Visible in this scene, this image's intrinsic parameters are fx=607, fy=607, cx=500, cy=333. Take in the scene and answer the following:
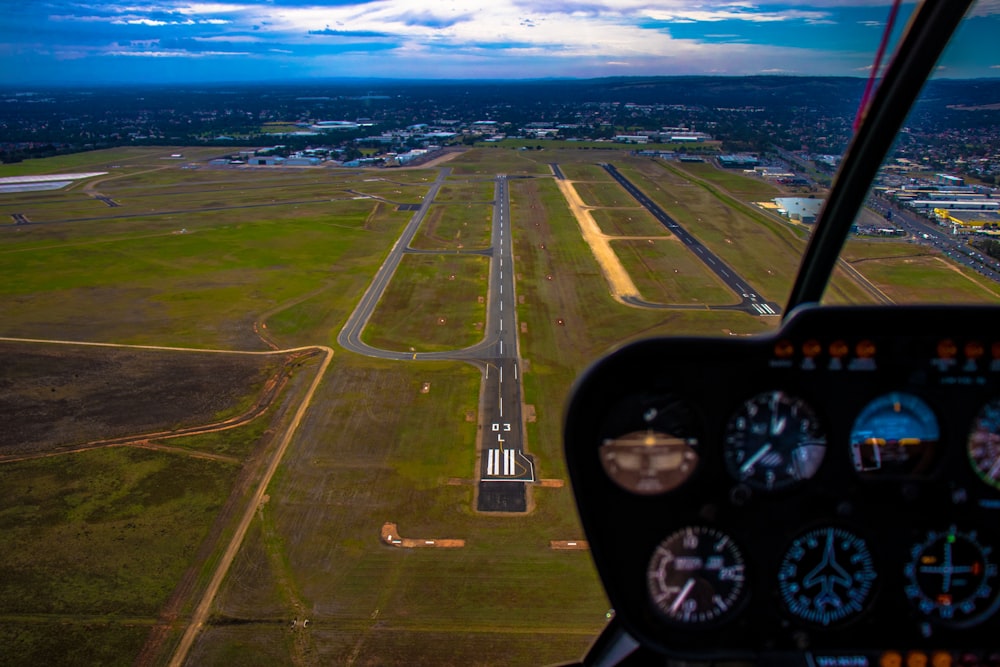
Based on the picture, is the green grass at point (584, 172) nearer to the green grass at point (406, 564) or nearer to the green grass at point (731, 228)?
the green grass at point (731, 228)

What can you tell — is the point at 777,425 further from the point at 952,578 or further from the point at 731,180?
the point at 731,180

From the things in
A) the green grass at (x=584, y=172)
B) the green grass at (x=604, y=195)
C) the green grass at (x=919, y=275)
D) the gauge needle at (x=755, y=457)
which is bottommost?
the green grass at (x=604, y=195)

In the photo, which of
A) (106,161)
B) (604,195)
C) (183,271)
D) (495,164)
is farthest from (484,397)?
(106,161)

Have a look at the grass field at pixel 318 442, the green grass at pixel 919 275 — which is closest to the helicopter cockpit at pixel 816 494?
the grass field at pixel 318 442

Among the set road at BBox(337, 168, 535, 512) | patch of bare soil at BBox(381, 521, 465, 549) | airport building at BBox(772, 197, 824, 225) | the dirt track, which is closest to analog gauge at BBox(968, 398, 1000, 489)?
airport building at BBox(772, 197, 824, 225)

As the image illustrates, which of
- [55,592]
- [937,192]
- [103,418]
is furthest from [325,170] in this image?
[937,192]
